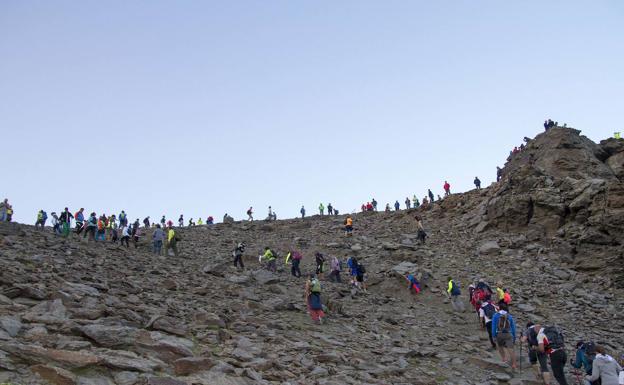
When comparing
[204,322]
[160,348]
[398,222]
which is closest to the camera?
A: [160,348]

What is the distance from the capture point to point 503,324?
15484 mm

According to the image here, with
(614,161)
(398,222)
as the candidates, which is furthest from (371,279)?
(614,161)

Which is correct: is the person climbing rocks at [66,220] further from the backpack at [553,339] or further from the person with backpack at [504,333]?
the backpack at [553,339]

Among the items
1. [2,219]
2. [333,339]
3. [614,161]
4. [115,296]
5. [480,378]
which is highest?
[614,161]

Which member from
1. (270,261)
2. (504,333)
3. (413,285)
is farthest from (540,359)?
(270,261)

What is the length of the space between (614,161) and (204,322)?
139 feet

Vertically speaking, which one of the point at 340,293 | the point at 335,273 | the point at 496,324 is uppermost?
the point at 335,273

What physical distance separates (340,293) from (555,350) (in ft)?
39.4

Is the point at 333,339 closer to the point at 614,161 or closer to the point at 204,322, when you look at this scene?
the point at 204,322

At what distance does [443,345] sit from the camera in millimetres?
17578

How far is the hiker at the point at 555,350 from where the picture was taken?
44.8 ft

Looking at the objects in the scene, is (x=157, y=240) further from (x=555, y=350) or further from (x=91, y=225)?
(x=555, y=350)

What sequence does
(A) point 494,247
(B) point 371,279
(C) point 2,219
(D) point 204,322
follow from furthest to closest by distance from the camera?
(A) point 494,247, (C) point 2,219, (B) point 371,279, (D) point 204,322

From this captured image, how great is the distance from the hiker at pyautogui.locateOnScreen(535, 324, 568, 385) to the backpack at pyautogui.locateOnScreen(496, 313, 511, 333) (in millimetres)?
1438
